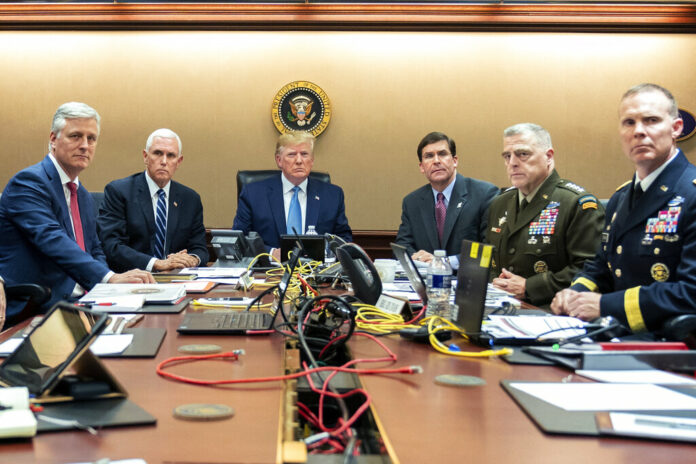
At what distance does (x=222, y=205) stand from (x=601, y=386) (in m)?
4.40

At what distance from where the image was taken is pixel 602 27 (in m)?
5.03

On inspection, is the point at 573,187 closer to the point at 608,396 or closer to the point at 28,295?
the point at 608,396

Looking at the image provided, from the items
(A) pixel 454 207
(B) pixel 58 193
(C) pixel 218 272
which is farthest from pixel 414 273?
(A) pixel 454 207

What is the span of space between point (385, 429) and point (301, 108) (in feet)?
14.4

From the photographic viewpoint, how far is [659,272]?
6.98 ft

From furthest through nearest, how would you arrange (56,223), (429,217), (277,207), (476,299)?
(277,207), (429,217), (56,223), (476,299)

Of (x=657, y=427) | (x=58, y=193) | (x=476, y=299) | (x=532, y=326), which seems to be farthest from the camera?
(x=58, y=193)

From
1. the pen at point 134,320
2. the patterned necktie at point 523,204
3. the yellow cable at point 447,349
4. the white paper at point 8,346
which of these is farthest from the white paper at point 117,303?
the patterned necktie at point 523,204

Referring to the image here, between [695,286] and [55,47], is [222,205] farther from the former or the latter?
[695,286]

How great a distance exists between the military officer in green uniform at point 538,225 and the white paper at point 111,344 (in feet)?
5.76

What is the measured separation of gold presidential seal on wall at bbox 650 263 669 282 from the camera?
2.11 m

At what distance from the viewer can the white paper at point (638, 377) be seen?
1188mm

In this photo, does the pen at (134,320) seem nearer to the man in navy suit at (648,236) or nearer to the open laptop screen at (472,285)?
the open laptop screen at (472,285)

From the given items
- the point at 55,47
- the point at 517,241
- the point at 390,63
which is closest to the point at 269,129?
the point at 390,63
